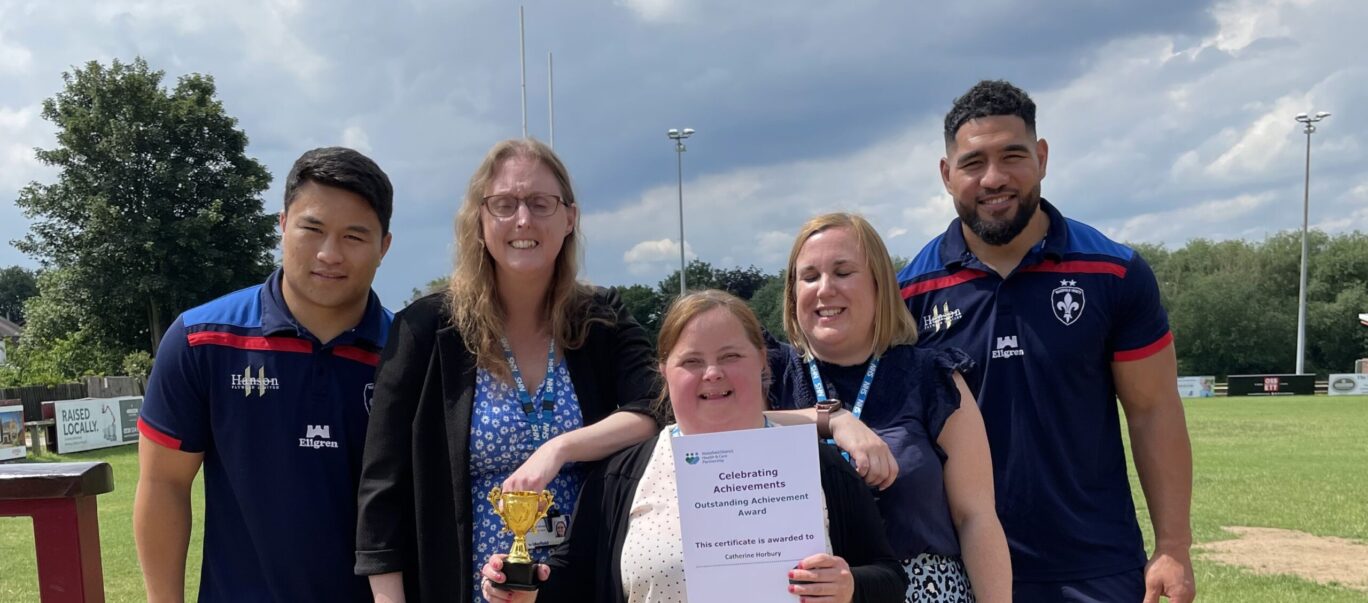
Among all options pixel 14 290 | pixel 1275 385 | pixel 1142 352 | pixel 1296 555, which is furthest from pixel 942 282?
pixel 14 290

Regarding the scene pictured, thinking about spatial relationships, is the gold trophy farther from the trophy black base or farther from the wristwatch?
the wristwatch

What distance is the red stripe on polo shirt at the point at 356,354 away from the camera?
132 inches

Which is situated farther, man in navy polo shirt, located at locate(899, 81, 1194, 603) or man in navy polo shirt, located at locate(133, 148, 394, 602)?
man in navy polo shirt, located at locate(899, 81, 1194, 603)

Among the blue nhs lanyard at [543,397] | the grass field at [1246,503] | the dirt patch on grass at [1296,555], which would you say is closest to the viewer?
the blue nhs lanyard at [543,397]

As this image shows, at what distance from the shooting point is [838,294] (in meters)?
3.00

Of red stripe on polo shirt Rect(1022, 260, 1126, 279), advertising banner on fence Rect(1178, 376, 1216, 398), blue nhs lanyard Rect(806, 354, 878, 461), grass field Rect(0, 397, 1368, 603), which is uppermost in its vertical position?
red stripe on polo shirt Rect(1022, 260, 1126, 279)

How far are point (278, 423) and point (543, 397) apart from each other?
0.97 meters

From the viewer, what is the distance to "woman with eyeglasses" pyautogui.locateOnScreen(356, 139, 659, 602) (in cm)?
286

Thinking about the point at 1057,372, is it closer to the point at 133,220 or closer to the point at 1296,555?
the point at 1296,555

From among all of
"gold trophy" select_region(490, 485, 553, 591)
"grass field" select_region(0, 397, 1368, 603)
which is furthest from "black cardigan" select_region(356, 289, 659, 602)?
"grass field" select_region(0, 397, 1368, 603)

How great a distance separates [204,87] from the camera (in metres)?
42.0

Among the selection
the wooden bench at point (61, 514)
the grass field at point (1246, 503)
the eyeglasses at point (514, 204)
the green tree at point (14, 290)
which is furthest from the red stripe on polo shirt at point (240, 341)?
the green tree at point (14, 290)

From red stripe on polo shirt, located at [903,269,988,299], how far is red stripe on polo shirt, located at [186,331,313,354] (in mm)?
2404

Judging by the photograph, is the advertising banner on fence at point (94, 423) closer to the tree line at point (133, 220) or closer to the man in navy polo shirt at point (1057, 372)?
the tree line at point (133, 220)
